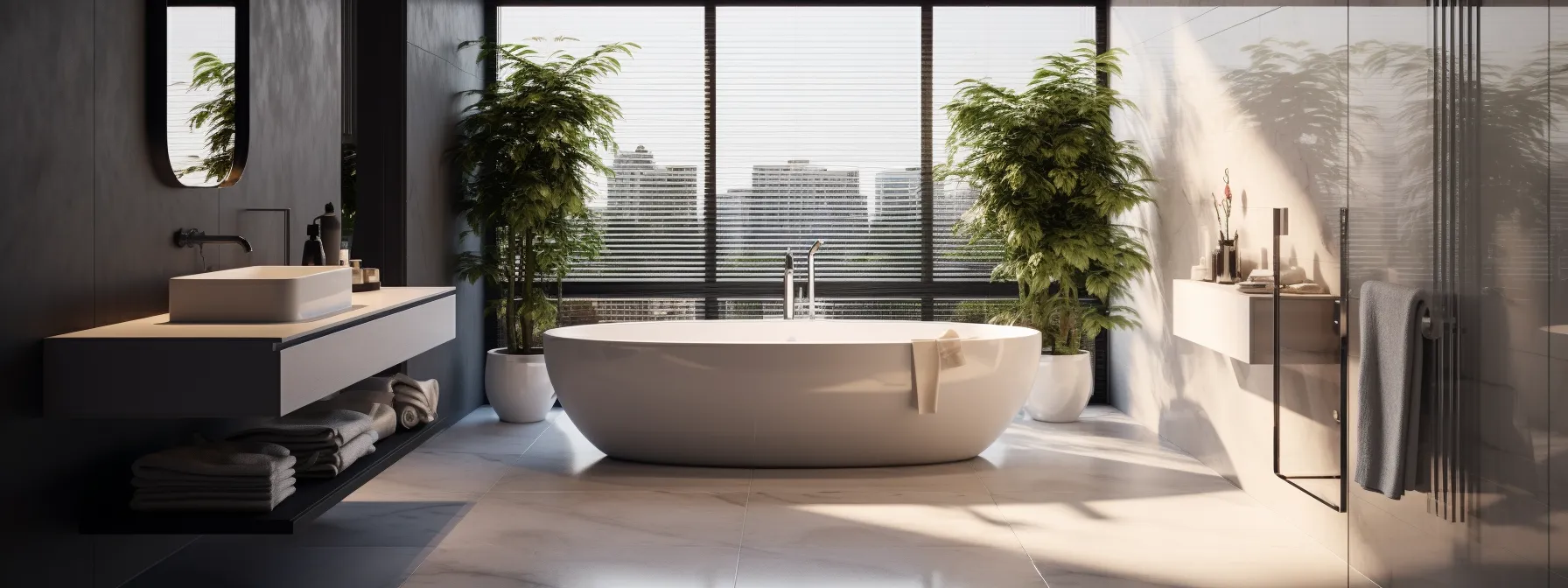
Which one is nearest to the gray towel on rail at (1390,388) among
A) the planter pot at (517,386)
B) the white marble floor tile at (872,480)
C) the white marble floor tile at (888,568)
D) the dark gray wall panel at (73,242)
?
the white marble floor tile at (888,568)

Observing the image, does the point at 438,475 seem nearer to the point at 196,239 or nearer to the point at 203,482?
the point at 196,239

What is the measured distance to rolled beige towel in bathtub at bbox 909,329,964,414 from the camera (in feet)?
13.6

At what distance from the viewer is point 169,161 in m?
2.82

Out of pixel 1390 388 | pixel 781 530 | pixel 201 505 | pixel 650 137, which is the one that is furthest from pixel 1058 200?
pixel 201 505

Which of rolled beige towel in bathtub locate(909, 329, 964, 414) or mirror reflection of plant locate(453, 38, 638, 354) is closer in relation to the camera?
rolled beige towel in bathtub locate(909, 329, 964, 414)

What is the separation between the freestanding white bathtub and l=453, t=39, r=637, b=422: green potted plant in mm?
1042

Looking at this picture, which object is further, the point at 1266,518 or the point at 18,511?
the point at 1266,518

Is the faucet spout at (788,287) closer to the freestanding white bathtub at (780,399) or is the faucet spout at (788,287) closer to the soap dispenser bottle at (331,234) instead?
the freestanding white bathtub at (780,399)

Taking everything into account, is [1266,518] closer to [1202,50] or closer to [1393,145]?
[1393,145]

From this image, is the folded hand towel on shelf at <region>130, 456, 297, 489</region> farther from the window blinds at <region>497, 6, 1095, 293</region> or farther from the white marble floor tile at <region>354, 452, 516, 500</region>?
the window blinds at <region>497, 6, 1095, 293</region>

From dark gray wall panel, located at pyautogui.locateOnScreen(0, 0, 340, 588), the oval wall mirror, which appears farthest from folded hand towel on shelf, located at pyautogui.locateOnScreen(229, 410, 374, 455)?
the oval wall mirror

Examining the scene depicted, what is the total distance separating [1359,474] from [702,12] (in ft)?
13.7

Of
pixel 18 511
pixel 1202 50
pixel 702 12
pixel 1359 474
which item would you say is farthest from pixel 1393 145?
pixel 702 12

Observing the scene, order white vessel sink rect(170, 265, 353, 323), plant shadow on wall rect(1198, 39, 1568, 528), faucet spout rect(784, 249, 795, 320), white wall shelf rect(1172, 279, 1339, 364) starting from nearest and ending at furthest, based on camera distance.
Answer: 1. plant shadow on wall rect(1198, 39, 1568, 528)
2. white vessel sink rect(170, 265, 353, 323)
3. white wall shelf rect(1172, 279, 1339, 364)
4. faucet spout rect(784, 249, 795, 320)
